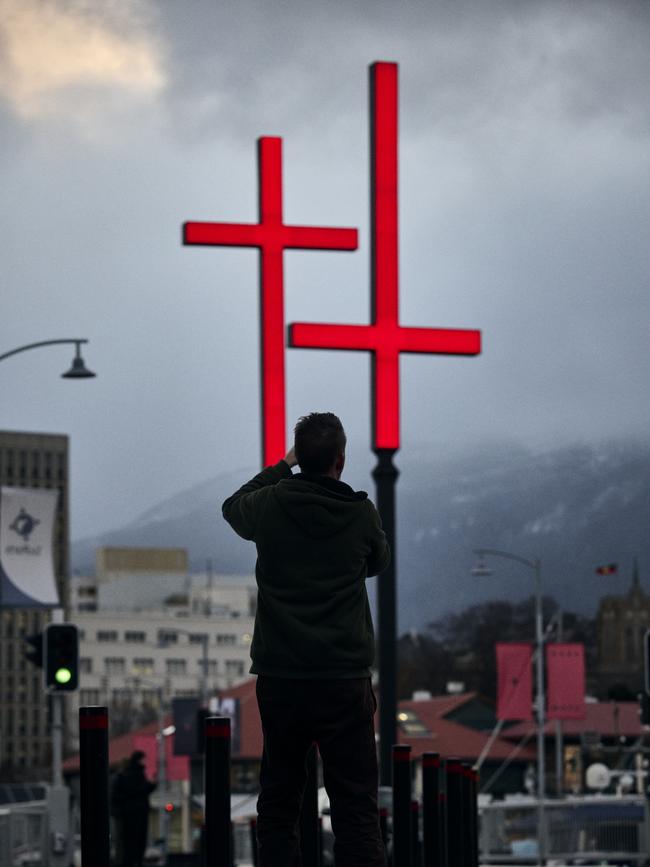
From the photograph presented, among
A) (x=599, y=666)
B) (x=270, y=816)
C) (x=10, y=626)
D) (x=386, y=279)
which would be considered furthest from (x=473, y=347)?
(x=10, y=626)

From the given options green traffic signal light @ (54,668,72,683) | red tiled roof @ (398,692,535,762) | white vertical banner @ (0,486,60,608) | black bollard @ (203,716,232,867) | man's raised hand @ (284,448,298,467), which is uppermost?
white vertical banner @ (0,486,60,608)

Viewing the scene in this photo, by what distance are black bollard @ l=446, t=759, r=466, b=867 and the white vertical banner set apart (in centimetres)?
1946

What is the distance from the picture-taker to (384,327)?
22812mm

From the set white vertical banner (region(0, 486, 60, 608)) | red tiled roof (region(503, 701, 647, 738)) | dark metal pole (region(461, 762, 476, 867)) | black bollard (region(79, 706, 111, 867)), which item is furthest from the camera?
red tiled roof (region(503, 701, 647, 738))

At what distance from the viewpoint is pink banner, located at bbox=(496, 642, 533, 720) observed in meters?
48.8

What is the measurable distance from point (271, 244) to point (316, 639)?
626 inches

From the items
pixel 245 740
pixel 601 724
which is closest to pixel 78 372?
pixel 245 740

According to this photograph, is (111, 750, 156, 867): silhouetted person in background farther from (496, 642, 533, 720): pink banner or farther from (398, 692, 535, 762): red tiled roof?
(398, 692, 535, 762): red tiled roof

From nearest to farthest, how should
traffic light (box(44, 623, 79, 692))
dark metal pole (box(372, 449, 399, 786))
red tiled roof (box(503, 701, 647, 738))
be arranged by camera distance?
dark metal pole (box(372, 449, 399, 786)), traffic light (box(44, 623, 79, 692)), red tiled roof (box(503, 701, 647, 738))

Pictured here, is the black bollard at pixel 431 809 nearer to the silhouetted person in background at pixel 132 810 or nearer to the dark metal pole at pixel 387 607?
the dark metal pole at pixel 387 607

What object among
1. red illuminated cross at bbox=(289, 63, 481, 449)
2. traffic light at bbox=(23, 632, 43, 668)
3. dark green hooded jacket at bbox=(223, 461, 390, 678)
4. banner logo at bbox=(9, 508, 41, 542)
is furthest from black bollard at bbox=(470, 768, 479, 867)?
banner logo at bbox=(9, 508, 41, 542)

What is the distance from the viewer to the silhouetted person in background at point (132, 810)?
25.1 metres

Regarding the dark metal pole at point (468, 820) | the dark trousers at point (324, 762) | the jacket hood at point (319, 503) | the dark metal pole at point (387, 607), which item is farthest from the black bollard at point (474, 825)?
the dark metal pole at point (387, 607)

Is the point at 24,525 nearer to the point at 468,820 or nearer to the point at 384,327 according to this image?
the point at 384,327
